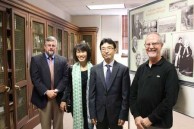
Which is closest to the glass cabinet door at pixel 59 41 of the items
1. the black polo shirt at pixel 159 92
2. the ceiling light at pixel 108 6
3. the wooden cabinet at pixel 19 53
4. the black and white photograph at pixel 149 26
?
the wooden cabinet at pixel 19 53

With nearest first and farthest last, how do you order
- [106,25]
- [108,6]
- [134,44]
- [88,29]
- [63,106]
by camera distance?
1. [134,44]
2. [63,106]
3. [108,6]
4. [88,29]
5. [106,25]

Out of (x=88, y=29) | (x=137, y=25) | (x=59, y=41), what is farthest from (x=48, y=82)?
(x=88, y=29)

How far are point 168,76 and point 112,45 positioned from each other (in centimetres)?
60

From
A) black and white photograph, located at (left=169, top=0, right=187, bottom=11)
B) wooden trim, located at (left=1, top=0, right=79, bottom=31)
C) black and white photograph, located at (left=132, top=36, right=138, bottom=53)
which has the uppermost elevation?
wooden trim, located at (left=1, top=0, right=79, bottom=31)

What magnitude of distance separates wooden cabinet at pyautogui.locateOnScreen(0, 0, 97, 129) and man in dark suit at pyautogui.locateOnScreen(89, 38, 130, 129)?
46.3 inches

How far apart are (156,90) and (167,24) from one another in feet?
1.76

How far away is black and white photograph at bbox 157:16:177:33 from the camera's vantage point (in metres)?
1.69

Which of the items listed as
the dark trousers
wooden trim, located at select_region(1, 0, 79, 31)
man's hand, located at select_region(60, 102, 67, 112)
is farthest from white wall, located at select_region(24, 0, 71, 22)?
the dark trousers

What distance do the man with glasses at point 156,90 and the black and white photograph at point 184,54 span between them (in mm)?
65

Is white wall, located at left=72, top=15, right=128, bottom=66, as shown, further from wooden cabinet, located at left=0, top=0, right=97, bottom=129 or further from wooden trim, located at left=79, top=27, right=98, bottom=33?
wooden cabinet, located at left=0, top=0, right=97, bottom=129

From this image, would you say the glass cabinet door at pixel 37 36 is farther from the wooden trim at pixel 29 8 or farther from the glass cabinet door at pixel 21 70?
the glass cabinet door at pixel 21 70

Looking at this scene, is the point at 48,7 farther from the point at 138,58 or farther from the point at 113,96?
the point at 113,96

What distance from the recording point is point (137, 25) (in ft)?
7.12

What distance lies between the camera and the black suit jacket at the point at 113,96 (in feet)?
6.34
